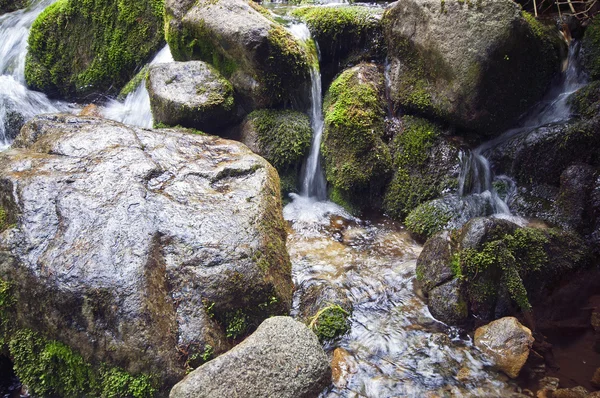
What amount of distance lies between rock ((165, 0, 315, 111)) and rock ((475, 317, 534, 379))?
4366 millimetres

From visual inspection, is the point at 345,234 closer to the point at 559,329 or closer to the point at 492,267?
the point at 492,267

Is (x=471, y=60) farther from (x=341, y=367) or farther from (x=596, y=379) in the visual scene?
(x=341, y=367)

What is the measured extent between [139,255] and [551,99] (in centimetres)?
606

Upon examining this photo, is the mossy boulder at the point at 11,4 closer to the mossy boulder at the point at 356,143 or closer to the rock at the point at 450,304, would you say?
the mossy boulder at the point at 356,143

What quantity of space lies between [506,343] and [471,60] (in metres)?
3.67

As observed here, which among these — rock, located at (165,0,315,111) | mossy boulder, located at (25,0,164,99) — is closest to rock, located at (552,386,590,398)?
rock, located at (165,0,315,111)

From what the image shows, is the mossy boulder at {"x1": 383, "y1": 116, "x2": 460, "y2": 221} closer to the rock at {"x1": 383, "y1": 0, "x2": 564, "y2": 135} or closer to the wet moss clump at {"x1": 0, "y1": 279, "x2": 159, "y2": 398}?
the rock at {"x1": 383, "y1": 0, "x2": 564, "y2": 135}

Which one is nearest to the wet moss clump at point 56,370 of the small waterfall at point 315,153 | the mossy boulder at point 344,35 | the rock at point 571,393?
the rock at point 571,393

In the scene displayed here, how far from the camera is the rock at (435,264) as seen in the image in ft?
14.9

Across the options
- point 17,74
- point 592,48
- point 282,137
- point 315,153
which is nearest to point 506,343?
point 315,153

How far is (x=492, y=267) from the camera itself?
4.37m

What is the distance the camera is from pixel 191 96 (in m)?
6.44

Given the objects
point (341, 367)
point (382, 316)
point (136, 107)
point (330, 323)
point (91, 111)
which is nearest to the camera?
point (341, 367)

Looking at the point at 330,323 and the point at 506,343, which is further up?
the point at 506,343
